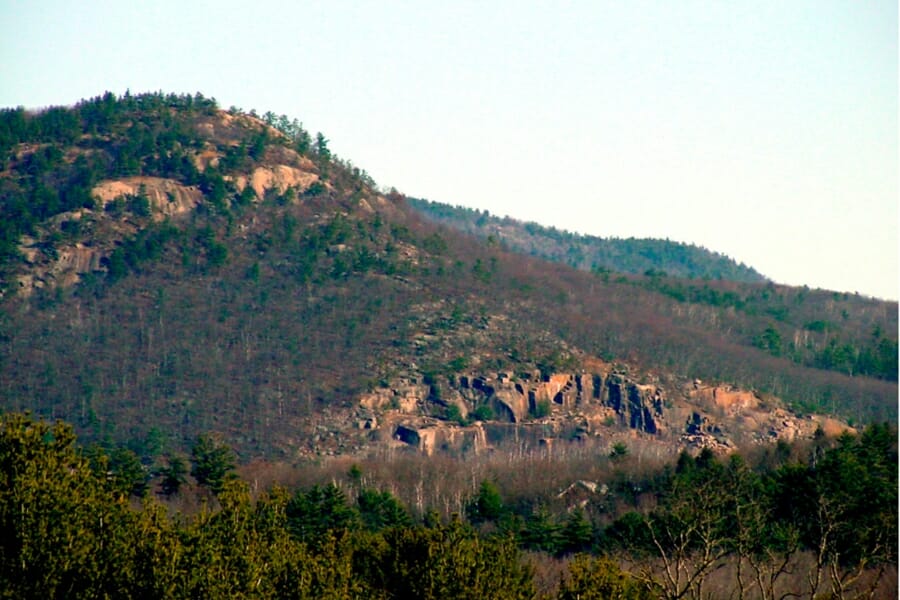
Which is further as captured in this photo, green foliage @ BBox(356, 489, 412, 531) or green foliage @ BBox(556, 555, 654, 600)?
green foliage @ BBox(356, 489, 412, 531)

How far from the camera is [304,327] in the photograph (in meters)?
144

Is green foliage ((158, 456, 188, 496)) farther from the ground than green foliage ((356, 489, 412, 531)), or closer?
farther from the ground

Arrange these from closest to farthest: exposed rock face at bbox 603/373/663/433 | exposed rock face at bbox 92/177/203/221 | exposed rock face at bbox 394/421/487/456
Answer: exposed rock face at bbox 394/421/487/456 → exposed rock face at bbox 603/373/663/433 → exposed rock face at bbox 92/177/203/221

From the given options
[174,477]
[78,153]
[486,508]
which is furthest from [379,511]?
[78,153]

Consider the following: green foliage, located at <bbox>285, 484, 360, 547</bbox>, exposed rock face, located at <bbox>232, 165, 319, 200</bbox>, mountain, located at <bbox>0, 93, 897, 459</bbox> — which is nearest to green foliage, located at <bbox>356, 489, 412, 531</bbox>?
green foliage, located at <bbox>285, 484, 360, 547</bbox>

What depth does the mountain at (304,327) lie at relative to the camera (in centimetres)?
12900

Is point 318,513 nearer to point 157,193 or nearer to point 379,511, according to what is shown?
point 379,511

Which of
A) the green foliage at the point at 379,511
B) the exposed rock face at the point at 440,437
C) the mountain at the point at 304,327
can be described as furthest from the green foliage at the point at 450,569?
the exposed rock face at the point at 440,437

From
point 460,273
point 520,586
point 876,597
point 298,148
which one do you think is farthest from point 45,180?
point 520,586

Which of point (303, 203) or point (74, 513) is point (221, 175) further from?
point (74, 513)

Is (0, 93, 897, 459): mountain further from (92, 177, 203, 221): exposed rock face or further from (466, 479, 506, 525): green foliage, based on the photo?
(466, 479, 506, 525): green foliage

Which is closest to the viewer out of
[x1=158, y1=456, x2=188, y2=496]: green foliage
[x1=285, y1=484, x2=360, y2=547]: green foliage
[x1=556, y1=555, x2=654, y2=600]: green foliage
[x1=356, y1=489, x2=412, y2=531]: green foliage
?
[x1=556, y1=555, x2=654, y2=600]: green foliage

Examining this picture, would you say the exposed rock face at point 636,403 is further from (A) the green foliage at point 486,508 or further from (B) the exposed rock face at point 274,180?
(A) the green foliage at point 486,508

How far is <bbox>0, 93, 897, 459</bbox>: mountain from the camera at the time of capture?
423 ft
